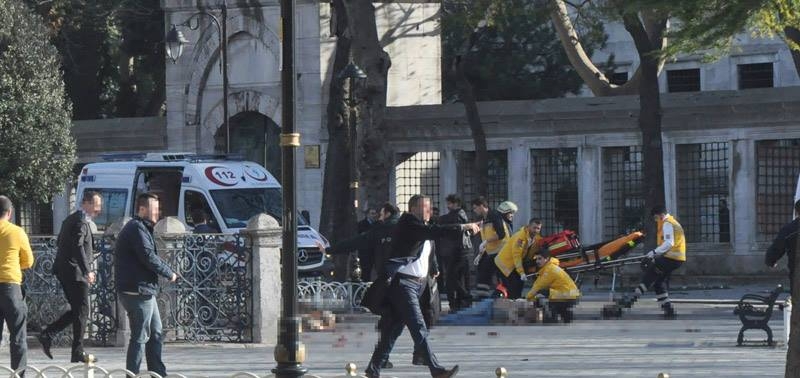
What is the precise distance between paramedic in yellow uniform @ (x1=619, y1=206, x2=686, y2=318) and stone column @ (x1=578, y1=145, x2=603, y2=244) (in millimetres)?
9130

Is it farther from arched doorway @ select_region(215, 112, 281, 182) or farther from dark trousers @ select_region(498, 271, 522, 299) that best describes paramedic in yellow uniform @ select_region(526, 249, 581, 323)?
arched doorway @ select_region(215, 112, 281, 182)

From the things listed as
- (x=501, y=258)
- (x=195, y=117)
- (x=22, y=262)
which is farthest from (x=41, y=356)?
(x=195, y=117)

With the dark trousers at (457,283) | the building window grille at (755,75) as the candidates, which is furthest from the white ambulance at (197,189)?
the building window grille at (755,75)

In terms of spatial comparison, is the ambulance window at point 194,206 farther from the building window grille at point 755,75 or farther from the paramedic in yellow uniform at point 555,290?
the building window grille at point 755,75

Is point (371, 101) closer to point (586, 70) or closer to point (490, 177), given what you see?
point (490, 177)

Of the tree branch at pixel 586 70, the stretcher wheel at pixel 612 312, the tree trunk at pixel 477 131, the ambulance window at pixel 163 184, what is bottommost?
the stretcher wheel at pixel 612 312

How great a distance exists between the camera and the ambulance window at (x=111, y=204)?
2883cm

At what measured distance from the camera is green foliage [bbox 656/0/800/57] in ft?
47.9

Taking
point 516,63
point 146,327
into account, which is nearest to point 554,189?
point 516,63

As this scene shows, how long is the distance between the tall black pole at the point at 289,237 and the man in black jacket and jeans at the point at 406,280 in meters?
2.72

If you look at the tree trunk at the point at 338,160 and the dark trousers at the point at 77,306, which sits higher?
the tree trunk at the point at 338,160

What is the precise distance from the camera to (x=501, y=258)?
911 inches

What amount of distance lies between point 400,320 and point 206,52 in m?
22.6

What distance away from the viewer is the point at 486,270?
79.9ft
